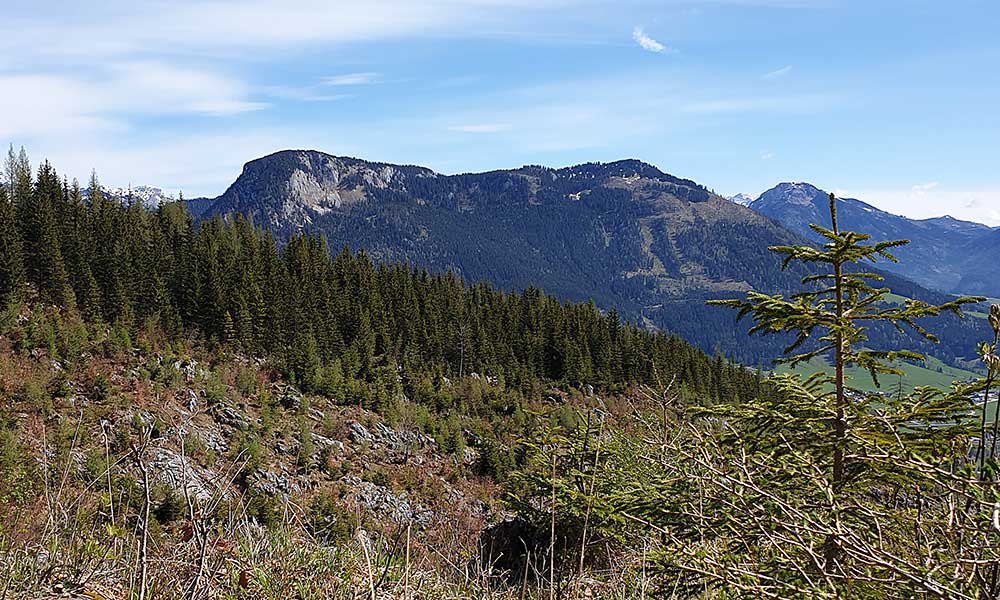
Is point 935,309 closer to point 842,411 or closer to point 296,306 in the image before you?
point 842,411

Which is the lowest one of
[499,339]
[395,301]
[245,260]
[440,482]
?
[440,482]

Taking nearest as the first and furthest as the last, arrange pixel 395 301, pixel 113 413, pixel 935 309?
pixel 935 309, pixel 113 413, pixel 395 301

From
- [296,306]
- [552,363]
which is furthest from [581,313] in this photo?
[296,306]

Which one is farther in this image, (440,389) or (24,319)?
(440,389)

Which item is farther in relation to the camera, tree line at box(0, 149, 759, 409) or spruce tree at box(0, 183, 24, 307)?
tree line at box(0, 149, 759, 409)

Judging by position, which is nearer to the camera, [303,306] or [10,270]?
[10,270]

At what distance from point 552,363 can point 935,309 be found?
188 ft

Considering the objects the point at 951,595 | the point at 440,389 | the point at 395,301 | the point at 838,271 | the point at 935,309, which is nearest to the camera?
the point at 951,595

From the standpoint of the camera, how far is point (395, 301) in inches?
2334

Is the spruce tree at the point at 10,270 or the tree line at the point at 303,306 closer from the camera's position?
the spruce tree at the point at 10,270

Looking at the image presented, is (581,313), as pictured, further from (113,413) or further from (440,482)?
(113,413)

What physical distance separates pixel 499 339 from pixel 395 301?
36.6 ft

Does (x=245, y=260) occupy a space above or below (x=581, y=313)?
above

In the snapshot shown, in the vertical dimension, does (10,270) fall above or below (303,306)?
above
